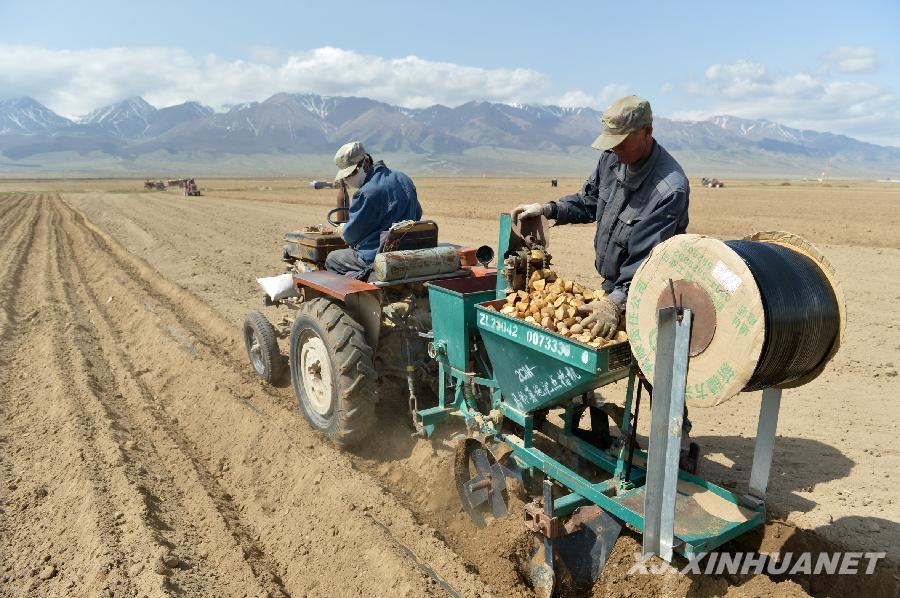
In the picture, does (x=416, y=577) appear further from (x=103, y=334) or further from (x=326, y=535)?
(x=103, y=334)

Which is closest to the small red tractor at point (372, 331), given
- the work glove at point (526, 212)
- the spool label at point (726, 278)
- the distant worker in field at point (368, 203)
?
the distant worker in field at point (368, 203)

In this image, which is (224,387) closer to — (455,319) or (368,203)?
(368,203)

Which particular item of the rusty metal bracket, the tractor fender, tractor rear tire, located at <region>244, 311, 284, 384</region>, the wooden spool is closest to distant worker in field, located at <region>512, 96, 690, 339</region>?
the wooden spool

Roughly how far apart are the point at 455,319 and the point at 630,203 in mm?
1224

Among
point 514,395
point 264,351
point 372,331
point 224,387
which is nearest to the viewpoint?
point 514,395

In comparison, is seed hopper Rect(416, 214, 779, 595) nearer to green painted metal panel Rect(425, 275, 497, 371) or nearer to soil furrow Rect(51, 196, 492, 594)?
green painted metal panel Rect(425, 275, 497, 371)

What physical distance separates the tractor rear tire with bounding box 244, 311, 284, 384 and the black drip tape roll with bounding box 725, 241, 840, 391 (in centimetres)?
431

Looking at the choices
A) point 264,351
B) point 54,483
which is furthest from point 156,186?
Answer: point 54,483

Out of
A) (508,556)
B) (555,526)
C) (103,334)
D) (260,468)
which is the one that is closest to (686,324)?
(555,526)

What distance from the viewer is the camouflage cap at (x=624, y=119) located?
302 cm

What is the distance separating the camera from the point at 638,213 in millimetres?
3154

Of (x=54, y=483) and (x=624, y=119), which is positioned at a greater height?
(x=624, y=119)

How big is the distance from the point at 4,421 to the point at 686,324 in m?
5.55

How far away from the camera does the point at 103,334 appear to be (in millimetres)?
7539
